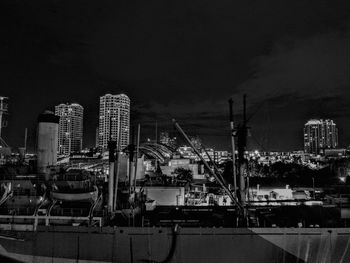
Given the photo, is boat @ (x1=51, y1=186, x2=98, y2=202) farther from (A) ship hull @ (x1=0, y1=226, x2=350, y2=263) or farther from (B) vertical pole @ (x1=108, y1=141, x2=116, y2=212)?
(A) ship hull @ (x1=0, y1=226, x2=350, y2=263)

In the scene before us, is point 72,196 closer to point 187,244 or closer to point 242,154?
point 187,244

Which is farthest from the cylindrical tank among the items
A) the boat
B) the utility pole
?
the utility pole

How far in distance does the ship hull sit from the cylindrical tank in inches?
568

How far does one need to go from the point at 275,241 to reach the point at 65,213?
14254 millimetres

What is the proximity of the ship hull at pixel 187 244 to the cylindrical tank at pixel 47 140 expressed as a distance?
1444 cm

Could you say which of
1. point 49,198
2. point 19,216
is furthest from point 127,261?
point 49,198

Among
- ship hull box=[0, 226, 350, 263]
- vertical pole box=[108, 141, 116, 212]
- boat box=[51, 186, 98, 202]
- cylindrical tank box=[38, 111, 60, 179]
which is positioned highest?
cylindrical tank box=[38, 111, 60, 179]

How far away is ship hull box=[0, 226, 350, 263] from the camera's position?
16.6 meters

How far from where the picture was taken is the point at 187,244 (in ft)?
56.6

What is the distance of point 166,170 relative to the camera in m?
74.8

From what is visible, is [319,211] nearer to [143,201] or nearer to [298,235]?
[298,235]

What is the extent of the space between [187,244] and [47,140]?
23245 millimetres

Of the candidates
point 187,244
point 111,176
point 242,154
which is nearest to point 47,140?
point 111,176

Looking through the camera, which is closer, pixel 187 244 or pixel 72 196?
pixel 187 244
